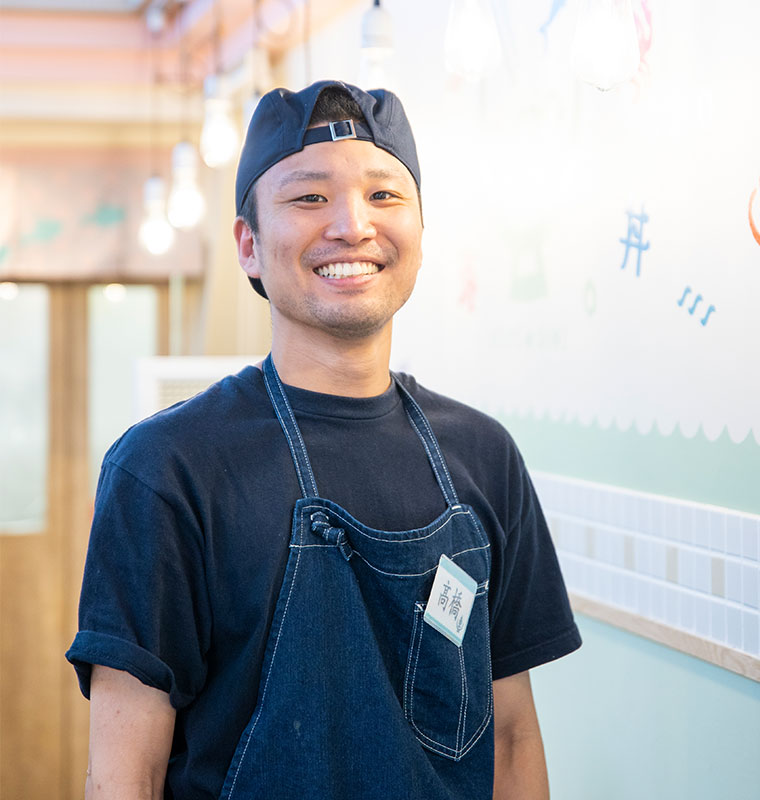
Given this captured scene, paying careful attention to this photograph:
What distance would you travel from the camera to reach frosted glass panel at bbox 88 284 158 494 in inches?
223

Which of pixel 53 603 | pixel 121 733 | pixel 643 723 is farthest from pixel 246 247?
pixel 53 603

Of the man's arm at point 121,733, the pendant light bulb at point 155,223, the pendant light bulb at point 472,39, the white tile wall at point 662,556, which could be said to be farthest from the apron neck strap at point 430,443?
the pendant light bulb at point 155,223

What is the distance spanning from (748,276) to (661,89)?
0.44m

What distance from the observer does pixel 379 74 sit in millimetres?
2309

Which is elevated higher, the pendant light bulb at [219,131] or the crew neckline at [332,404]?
the pendant light bulb at [219,131]

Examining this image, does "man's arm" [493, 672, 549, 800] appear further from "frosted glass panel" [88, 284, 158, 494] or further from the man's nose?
"frosted glass panel" [88, 284, 158, 494]

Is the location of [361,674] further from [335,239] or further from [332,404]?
[335,239]

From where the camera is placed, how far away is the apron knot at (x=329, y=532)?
132 centimetres

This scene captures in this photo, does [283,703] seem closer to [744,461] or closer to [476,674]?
[476,674]

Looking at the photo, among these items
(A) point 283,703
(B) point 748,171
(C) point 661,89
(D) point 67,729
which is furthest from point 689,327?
(D) point 67,729

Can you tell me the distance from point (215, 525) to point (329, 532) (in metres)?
0.14

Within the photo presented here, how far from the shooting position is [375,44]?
7.59 feet

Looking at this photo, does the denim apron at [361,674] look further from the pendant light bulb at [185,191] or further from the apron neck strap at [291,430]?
the pendant light bulb at [185,191]

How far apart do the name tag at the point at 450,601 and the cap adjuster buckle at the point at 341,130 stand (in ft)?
1.92
